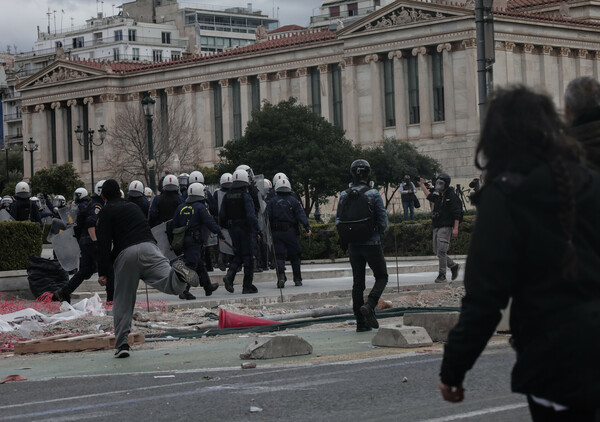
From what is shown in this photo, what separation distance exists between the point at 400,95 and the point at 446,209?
166ft

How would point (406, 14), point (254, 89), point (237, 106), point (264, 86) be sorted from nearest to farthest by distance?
point (406, 14) < point (264, 86) < point (254, 89) < point (237, 106)

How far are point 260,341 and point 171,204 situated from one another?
9842 mm

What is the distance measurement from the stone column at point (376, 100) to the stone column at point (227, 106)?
11504 mm

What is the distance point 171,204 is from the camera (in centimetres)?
2091

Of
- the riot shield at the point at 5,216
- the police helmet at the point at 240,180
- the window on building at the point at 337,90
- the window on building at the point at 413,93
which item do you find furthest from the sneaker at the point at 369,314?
the window on building at the point at 337,90

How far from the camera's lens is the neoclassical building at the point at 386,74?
67.5m

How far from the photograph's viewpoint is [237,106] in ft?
263

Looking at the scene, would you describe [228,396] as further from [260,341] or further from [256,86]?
[256,86]

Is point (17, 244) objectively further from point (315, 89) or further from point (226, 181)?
point (315, 89)

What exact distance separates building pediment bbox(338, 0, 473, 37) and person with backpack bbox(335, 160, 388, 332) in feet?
179

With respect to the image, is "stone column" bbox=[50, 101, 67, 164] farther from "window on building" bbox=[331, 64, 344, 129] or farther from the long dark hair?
the long dark hair

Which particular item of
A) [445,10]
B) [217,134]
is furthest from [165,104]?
[445,10]

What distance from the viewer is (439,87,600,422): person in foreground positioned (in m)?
3.93

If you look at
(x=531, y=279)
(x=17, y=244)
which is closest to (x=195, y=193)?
(x=17, y=244)
